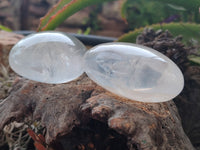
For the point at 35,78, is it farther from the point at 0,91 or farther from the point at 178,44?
the point at 178,44

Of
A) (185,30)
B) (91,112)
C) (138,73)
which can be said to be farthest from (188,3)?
(91,112)

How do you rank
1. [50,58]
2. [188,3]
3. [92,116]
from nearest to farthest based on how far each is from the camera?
[92,116]
[50,58]
[188,3]

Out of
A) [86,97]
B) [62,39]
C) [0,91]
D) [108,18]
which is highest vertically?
[62,39]

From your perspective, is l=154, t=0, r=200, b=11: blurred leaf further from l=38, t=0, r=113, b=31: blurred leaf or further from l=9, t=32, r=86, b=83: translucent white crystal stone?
l=9, t=32, r=86, b=83: translucent white crystal stone

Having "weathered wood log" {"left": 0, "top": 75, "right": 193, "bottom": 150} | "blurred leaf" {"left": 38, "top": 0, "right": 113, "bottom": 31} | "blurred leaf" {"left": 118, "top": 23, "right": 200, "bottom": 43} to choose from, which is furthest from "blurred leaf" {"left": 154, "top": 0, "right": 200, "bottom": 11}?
"weathered wood log" {"left": 0, "top": 75, "right": 193, "bottom": 150}

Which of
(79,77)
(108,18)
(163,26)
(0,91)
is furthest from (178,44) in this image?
(108,18)

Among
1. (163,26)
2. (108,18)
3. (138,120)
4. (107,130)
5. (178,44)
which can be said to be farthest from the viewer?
(108,18)

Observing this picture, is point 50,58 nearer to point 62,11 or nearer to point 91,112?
point 91,112
